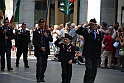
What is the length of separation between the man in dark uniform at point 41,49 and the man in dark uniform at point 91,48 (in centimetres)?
145

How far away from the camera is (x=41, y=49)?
13.1m

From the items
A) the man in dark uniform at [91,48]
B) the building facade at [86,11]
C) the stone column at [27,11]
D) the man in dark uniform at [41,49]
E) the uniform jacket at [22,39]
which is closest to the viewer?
the man in dark uniform at [91,48]

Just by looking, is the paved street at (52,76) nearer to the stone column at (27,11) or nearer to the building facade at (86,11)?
the building facade at (86,11)

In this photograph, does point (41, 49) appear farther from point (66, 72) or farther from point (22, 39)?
point (22, 39)

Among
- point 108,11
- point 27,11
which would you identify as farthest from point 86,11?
point 108,11

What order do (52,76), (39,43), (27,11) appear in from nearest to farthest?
(39,43) < (52,76) < (27,11)

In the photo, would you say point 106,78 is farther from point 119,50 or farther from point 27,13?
point 27,13

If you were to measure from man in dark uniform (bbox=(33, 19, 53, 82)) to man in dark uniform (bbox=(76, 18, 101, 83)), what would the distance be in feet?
4.77

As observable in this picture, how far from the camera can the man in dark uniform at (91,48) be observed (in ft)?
39.8

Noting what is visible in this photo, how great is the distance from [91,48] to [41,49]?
1.76 metres

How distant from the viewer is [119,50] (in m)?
17.7

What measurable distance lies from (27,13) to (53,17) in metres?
14.8

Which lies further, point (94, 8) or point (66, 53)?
point (94, 8)

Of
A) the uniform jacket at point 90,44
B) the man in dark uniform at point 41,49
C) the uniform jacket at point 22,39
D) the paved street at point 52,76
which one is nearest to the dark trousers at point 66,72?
the uniform jacket at point 90,44
